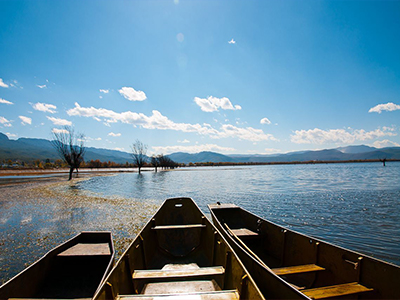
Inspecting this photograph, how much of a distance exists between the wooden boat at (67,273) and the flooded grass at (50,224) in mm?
1755

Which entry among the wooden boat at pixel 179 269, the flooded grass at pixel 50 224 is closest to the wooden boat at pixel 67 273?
the wooden boat at pixel 179 269

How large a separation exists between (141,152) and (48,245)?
7180 centimetres

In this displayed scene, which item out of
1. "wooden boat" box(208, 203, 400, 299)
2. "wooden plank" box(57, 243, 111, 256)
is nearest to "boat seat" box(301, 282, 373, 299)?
"wooden boat" box(208, 203, 400, 299)

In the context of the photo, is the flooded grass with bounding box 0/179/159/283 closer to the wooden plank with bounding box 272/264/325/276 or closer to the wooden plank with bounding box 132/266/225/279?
the wooden plank with bounding box 132/266/225/279

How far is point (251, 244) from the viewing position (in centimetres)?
708

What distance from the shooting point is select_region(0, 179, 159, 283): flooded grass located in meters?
7.15

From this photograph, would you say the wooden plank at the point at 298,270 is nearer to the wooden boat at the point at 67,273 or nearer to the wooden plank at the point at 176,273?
the wooden plank at the point at 176,273

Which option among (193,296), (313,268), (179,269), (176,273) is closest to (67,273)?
A: (179,269)

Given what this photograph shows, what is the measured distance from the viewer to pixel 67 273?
5.14 m

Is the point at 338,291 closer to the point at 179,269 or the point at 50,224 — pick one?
the point at 179,269

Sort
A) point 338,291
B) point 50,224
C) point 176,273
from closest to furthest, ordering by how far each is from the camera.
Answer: point 338,291, point 176,273, point 50,224

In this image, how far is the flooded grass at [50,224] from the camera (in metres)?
7.15

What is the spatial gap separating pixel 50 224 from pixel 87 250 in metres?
7.07

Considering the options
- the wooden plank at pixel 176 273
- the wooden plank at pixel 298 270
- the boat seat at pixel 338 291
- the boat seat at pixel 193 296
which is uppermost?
the boat seat at pixel 193 296
